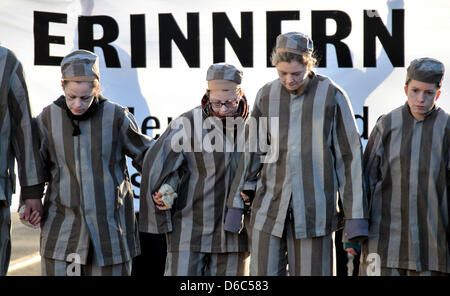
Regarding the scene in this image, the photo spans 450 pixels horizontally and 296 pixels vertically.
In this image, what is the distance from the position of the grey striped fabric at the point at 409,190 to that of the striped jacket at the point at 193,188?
790mm

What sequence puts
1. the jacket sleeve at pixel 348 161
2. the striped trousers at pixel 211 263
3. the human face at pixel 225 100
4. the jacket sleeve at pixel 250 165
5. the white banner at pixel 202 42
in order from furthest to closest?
the white banner at pixel 202 42, the striped trousers at pixel 211 263, the human face at pixel 225 100, the jacket sleeve at pixel 250 165, the jacket sleeve at pixel 348 161

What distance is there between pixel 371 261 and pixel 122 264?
4.52 ft

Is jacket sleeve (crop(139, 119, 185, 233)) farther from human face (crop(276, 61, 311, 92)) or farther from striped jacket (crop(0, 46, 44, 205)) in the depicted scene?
human face (crop(276, 61, 311, 92))

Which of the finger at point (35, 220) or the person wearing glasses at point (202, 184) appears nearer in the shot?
the finger at point (35, 220)

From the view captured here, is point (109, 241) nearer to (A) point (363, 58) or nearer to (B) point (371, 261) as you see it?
(B) point (371, 261)

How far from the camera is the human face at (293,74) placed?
4.64 m

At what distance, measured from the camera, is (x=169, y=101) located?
19.7ft

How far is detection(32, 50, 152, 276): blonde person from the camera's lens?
16.2 ft

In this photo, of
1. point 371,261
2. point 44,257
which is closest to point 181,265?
point 44,257

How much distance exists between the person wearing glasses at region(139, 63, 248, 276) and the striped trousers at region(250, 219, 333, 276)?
0.34 meters

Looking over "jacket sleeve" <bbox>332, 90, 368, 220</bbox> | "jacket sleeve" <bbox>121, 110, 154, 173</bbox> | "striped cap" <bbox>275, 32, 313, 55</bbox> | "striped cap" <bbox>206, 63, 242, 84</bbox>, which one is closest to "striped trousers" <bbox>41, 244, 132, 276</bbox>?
"jacket sleeve" <bbox>121, 110, 154, 173</bbox>

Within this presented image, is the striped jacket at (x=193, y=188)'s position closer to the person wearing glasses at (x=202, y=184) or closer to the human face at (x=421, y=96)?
the person wearing glasses at (x=202, y=184)

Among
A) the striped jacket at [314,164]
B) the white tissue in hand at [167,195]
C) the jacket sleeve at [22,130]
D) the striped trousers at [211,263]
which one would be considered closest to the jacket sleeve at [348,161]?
the striped jacket at [314,164]

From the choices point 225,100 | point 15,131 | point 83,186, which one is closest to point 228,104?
point 225,100
